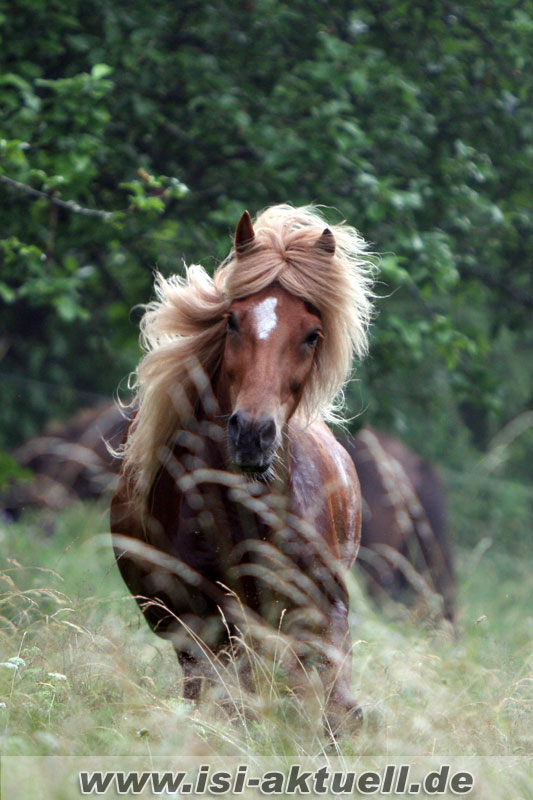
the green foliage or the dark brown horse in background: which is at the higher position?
the green foliage

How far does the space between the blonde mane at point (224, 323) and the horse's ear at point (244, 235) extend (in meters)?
0.03

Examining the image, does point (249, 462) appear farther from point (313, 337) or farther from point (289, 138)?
point (289, 138)

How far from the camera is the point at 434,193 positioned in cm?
697

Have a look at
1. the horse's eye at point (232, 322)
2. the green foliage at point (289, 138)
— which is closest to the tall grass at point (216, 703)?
the horse's eye at point (232, 322)


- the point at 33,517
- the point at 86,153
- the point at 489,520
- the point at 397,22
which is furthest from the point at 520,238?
the point at 489,520

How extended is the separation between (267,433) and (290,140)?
3.58 meters

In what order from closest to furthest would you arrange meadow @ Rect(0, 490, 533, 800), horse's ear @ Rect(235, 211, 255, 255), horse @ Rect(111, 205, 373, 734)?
meadow @ Rect(0, 490, 533, 800)
horse @ Rect(111, 205, 373, 734)
horse's ear @ Rect(235, 211, 255, 255)

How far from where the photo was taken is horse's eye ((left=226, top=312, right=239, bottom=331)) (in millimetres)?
3805

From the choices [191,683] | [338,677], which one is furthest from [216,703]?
[191,683]

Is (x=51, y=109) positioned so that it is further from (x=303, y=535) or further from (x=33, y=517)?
(x=303, y=535)

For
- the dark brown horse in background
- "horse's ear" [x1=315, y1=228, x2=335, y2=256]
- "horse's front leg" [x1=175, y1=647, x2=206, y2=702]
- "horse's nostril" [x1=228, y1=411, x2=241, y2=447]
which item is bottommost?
the dark brown horse in background

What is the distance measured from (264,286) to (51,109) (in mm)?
3181

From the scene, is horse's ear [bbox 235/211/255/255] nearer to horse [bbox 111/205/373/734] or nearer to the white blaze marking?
horse [bbox 111/205/373/734]

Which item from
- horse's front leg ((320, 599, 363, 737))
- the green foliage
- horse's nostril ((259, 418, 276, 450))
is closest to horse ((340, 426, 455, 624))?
the green foliage
